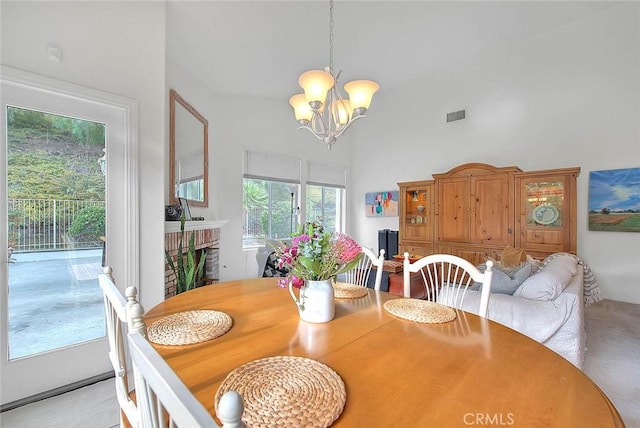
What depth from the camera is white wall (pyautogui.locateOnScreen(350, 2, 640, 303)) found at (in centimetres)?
354

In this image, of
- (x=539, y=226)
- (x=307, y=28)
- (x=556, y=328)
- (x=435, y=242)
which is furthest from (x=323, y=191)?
(x=556, y=328)

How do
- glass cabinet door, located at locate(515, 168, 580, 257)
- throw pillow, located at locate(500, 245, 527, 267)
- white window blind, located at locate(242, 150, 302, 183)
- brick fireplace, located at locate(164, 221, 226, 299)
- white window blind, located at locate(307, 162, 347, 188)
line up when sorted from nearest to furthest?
brick fireplace, located at locate(164, 221, 226, 299)
throw pillow, located at locate(500, 245, 527, 267)
glass cabinet door, located at locate(515, 168, 580, 257)
white window blind, located at locate(242, 150, 302, 183)
white window blind, located at locate(307, 162, 347, 188)

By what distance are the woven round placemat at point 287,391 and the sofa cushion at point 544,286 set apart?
6.51ft

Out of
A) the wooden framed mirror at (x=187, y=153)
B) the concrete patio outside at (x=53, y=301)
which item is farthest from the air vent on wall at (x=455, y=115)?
the concrete patio outside at (x=53, y=301)

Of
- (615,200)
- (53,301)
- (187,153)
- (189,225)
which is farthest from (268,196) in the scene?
(615,200)

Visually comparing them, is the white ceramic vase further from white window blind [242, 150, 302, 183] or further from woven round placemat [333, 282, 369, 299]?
white window blind [242, 150, 302, 183]

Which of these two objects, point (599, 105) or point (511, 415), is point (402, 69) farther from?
point (511, 415)

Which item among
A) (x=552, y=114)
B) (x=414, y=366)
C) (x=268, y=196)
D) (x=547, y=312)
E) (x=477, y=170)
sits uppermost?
(x=552, y=114)

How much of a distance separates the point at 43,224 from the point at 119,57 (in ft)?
4.21

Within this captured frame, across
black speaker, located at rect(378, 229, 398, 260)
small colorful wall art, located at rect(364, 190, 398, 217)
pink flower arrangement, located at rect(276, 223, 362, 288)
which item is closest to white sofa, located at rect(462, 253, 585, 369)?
pink flower arrangement, located at rect(276, 223, 362, 288)

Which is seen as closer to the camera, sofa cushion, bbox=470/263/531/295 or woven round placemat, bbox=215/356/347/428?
woven round placemat, bbox=215/356/347/428

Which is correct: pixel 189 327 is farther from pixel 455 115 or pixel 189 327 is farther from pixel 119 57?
pixel 455 115

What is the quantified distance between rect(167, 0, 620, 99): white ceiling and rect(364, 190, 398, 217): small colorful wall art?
2.32 meters

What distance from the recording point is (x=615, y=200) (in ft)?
11.6
